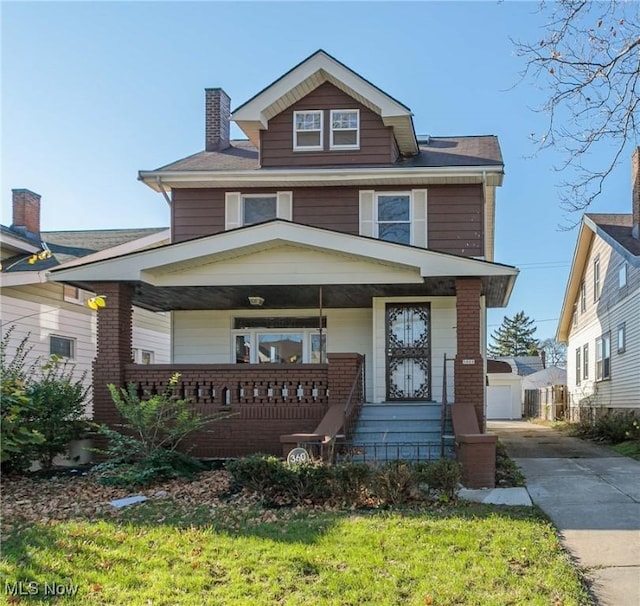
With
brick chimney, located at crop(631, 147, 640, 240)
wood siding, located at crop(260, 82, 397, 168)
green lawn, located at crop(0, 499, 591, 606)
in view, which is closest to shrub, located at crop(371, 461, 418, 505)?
green lawn, located at crop(0, 499, 591, 606)

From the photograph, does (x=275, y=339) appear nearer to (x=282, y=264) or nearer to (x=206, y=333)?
(x=206, y=333)

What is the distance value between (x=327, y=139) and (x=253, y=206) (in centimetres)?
227

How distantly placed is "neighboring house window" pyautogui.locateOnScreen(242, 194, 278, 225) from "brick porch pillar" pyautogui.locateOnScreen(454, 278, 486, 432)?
542 cm

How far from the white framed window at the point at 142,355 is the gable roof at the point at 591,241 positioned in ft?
45.5

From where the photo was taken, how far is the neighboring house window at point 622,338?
19172 millimetres

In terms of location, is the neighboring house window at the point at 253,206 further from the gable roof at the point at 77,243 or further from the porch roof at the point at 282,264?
the porch roof at the point at 282,264

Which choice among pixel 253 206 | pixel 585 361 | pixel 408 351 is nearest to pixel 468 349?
pixel 408 351

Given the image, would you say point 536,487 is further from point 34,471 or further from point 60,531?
point 34,471

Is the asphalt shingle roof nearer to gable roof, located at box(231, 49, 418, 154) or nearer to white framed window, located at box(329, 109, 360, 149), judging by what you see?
gable roof, located at box(231, 49, 418, 154)

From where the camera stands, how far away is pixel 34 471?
1066 cm

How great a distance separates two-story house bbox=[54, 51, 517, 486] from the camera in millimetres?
11789

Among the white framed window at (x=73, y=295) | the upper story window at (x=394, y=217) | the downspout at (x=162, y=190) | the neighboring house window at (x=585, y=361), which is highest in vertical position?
the downspout at (x=162, y=190)

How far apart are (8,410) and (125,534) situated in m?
4.33

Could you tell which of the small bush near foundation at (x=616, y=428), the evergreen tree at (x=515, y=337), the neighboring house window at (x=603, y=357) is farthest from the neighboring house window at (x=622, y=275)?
the evergreen tree at (x=515, y=337)
